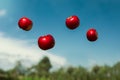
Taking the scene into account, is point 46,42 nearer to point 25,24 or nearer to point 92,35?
point 25,24

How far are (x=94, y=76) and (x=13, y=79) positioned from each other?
8.15m

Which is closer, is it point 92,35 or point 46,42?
point 46,42

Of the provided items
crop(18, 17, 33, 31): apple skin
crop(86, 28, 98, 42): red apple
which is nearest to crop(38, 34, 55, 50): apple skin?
crop(18, 17, 33, 31): apple skin

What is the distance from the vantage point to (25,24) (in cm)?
978

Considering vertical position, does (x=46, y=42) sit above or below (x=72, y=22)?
below

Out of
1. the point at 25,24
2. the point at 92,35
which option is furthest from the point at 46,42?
the point at 92,35

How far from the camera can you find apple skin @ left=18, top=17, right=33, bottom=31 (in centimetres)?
977

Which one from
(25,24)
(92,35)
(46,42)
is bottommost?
(46,42)

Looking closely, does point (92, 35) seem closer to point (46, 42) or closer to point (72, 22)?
point (72, 22)

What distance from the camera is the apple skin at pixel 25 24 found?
9766mm

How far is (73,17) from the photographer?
32.4 feet

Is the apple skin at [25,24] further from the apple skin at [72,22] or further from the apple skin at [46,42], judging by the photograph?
the apple skin at [72,22]

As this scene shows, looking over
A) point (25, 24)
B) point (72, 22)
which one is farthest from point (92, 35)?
point (25, 24)

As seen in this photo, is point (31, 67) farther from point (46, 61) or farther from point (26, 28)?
point (26, 28)
